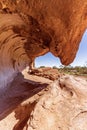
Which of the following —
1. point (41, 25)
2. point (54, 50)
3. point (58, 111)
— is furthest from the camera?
point (54, 50)

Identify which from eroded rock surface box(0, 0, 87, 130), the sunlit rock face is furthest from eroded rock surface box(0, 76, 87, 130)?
the sunlit rock face

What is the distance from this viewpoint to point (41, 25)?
263cm

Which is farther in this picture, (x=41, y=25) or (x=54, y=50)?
(x=54, y=50)

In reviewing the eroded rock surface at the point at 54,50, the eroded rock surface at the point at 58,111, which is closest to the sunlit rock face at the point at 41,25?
the eroded rock surface at the point at 54,50

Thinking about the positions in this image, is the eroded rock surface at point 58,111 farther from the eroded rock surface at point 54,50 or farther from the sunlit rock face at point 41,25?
the sunlit rock face at point 41,25

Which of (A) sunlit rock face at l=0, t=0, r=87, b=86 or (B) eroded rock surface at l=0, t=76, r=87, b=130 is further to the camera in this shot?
(A) sunlit rock face at l=0, t=0, r=87, b=86

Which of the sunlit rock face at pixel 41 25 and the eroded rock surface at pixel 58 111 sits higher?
the sunlit rock face at pixel 41 25

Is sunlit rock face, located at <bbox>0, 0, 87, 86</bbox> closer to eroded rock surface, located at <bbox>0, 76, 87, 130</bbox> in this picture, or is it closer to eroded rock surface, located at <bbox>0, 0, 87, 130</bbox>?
eroded rock surface, located at <bbox>0, 0, 87, 130</bbox>

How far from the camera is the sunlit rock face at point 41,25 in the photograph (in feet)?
7.09

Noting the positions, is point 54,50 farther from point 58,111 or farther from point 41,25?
point 58,111

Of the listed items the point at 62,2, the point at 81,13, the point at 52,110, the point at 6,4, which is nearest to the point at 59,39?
the point at 81,13

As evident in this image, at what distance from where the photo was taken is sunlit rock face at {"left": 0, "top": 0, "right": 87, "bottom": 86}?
216 cm

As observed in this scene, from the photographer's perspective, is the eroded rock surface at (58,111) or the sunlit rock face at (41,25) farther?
the sunlit rock face at (41,25)

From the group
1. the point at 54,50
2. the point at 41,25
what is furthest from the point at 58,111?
the point at 54,50
